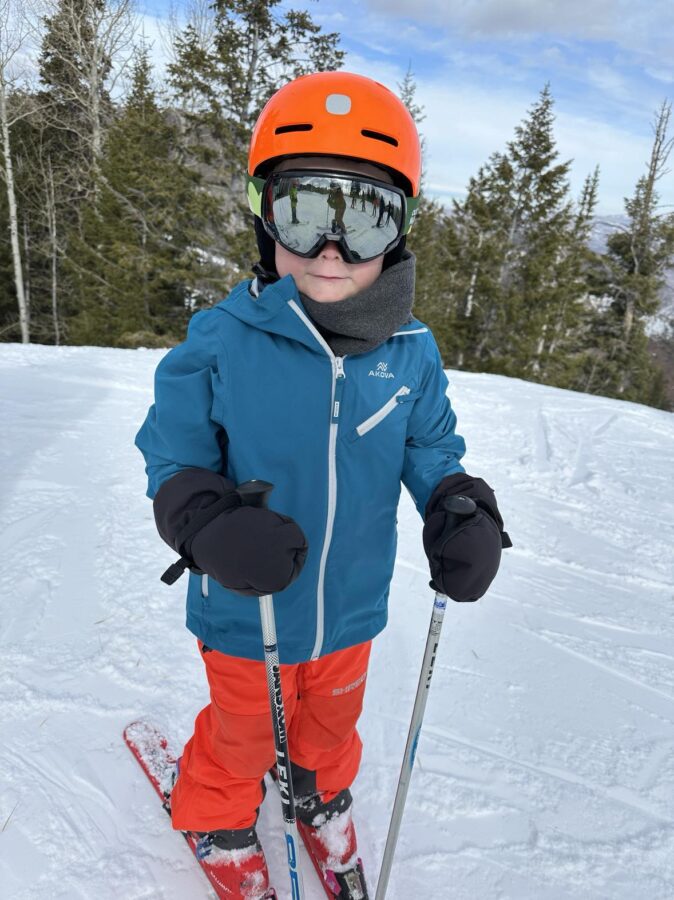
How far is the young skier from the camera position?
1.33 meters

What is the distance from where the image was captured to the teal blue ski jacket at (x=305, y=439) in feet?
4.38

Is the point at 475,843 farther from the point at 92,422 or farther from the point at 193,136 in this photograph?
the point at 193,136

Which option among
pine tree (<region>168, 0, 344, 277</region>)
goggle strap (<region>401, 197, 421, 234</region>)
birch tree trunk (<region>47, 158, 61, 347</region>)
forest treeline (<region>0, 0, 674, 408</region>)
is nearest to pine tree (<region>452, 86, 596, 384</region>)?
forest treeline (<region>0, 0, 674, 408</region>)

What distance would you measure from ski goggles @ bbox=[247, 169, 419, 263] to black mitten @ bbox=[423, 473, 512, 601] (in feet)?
2.26

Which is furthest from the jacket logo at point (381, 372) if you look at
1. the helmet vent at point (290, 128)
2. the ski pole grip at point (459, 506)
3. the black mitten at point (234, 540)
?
the helmet vent at point (290, 128)

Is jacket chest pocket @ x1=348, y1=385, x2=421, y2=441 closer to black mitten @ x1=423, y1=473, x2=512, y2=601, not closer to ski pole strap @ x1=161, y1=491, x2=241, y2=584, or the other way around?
black mitten @ x1=423, y1=473, x2=512, y2=601

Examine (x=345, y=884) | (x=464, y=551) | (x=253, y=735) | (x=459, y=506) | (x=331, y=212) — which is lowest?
(x=345, y=884)

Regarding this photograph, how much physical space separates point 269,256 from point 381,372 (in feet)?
1.65

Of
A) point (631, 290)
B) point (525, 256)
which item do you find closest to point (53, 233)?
point (525, 256)

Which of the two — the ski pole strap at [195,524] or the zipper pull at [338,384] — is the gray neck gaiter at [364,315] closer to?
the zipper pull at [338,384]

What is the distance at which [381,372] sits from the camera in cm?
148

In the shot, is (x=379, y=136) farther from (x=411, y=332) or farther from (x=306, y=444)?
(x=306, y=444)

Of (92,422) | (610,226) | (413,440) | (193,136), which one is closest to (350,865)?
(413,440)

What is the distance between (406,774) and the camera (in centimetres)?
155
